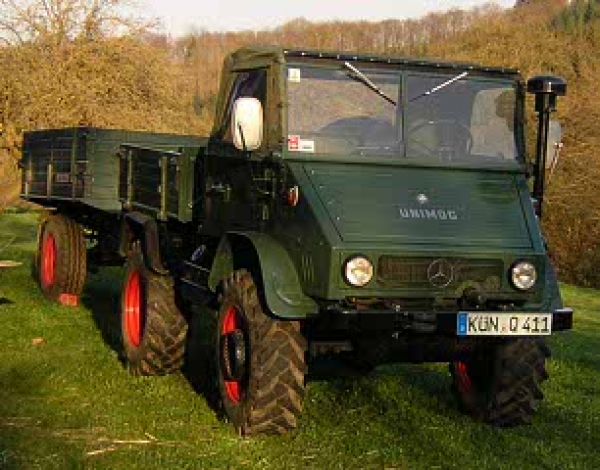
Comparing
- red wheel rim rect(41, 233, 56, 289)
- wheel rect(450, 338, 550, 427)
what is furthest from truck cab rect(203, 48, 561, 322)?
red wheel rim rect(41, 233, 56, 289)

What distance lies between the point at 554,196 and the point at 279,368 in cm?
1930

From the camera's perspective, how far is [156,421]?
6359 mm

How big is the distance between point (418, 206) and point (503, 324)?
88 cm

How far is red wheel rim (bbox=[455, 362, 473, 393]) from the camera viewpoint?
6.98 meters

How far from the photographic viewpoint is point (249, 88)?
6.64 meters

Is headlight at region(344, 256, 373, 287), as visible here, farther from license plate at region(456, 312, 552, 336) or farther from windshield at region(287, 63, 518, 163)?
windshield at region(287, 63, 518, 163)

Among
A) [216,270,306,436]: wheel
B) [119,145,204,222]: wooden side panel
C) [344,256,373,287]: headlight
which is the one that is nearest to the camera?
[344,256,373,287]: headlight

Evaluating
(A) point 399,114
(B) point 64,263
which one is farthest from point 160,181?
(B) point 64,263

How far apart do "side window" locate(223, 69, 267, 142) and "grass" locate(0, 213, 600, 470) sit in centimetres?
203

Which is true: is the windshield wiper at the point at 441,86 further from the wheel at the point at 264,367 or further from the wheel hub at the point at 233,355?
the wheel hub at the point at 233,355

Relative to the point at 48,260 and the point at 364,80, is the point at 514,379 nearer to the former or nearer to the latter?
the point at 364,80

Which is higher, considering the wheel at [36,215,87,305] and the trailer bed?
the trailer bed

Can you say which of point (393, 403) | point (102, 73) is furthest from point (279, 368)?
point (102, 73)

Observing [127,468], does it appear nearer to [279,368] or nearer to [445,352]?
[279,368]
